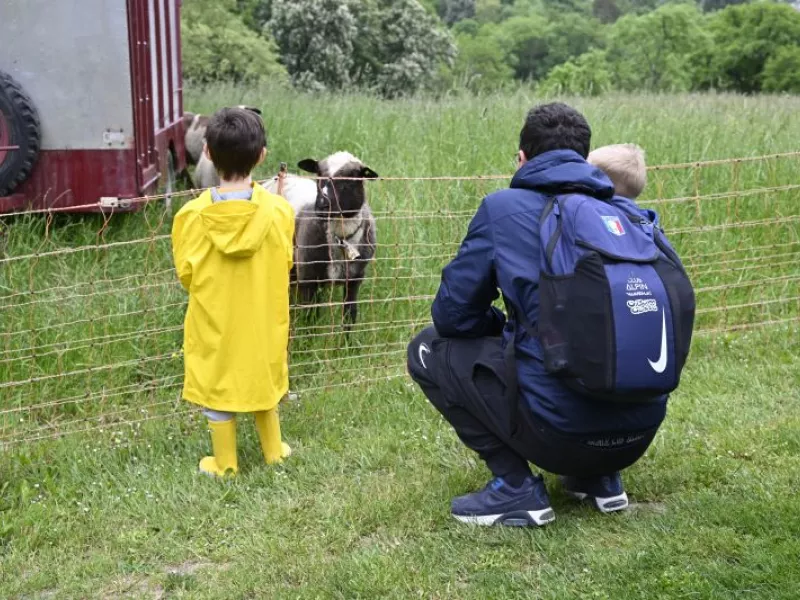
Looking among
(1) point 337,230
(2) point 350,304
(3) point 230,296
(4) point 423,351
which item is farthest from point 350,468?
(1) point 337,230

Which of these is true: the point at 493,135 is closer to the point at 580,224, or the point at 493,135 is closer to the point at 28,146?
the point at 28,146

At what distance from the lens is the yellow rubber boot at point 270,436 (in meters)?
4.76

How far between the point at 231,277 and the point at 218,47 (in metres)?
30.6

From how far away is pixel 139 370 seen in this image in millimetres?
6035

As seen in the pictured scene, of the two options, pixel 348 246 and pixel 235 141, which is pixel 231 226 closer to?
pixel 235 141

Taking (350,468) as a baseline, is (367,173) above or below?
above

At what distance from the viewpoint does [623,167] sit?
186 inches

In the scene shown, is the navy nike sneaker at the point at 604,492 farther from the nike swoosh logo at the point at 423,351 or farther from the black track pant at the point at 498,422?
the nike swoosh logo at the point at 423,351

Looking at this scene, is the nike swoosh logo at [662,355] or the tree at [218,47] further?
the tree at [218,47]

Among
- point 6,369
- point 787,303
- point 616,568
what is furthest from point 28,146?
point 787,303

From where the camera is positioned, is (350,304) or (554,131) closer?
(554,131)

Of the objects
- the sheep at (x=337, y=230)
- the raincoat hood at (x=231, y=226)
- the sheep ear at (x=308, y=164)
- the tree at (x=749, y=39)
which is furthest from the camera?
the tree at (x=749, y=39)

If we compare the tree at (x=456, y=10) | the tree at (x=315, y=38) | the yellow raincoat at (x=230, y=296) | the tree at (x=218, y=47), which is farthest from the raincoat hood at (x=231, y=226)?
the tree at (x=456, y=10)

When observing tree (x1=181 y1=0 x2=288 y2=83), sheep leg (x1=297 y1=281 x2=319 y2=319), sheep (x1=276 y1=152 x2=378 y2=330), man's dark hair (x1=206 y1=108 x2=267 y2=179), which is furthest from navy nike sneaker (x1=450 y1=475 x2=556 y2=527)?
tree (x1=181 y1=0 x2=288 y2=83)
